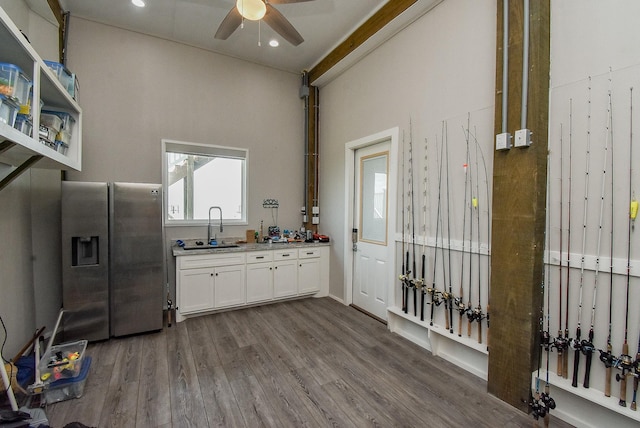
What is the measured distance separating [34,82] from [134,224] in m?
1.66

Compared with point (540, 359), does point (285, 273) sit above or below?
above

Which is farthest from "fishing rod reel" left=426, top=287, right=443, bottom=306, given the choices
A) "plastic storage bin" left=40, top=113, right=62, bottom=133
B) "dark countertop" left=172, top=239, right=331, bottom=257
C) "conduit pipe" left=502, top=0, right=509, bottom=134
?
"plastic storage bin" left=40, top=113, right=62, bottom=133

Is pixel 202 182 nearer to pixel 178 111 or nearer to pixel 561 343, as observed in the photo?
pixel 178 111

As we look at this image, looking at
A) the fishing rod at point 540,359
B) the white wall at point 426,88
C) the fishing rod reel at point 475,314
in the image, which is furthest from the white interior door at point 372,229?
the fishing rod at point 540,359

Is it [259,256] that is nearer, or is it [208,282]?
[208,282]

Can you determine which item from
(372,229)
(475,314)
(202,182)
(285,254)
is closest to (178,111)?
(202,182)

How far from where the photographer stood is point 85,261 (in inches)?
111

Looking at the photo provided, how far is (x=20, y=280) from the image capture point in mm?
2488

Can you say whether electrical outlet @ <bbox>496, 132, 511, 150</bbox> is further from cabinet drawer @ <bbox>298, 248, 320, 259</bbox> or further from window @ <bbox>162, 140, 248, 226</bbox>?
window @ <bbox>162, 140, 248, 226</bbox>

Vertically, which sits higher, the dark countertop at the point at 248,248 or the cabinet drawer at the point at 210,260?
the dark countertop at the point at 248,248

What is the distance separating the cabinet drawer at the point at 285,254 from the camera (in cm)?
390

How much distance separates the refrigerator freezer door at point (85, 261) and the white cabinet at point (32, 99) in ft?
1.52

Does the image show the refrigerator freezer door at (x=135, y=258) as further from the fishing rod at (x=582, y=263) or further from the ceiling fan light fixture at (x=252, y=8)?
the fishing rod at (x=582, y=263)

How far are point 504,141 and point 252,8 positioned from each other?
6.92 feet
